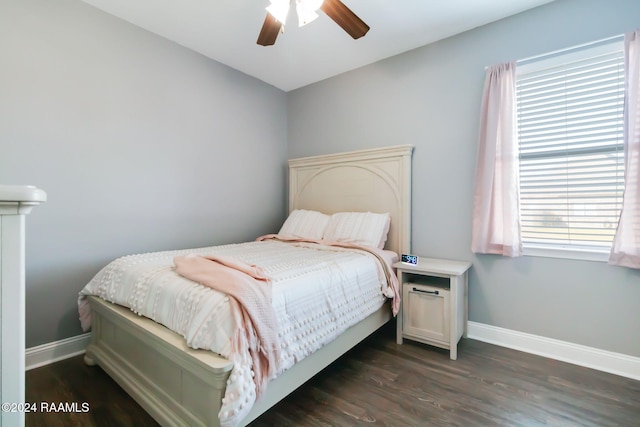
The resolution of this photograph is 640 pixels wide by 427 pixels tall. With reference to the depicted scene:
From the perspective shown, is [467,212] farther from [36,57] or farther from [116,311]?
[36,57]

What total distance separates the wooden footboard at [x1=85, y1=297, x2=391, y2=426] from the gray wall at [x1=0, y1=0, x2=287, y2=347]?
0.53 metres

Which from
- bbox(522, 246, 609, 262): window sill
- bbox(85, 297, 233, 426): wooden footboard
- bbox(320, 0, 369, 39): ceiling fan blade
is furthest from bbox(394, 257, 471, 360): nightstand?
bbox(320, 0, 369, 39): ceiling fan blade

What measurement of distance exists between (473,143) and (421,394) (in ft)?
6.54

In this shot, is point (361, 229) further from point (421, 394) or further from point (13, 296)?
point (13, 296)

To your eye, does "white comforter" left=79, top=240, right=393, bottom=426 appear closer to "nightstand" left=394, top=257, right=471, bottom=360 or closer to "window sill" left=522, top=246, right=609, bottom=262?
"nightstand" left=394, top=257, right=471, bottom=360

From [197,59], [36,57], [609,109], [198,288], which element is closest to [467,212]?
[609,109]

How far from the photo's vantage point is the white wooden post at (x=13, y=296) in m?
0.55

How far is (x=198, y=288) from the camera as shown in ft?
4.62

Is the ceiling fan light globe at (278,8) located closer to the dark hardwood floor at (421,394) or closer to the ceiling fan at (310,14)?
the ceiling fan at (310,14)

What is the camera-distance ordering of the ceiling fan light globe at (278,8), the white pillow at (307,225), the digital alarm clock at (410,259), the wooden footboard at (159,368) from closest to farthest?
the wooden footboard at (159,368), the ceiling fan light globe at (278,8), the digital alarm clock at (410,259), the white pillow at (307,225)

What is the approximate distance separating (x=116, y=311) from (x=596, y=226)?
3227 millimetres

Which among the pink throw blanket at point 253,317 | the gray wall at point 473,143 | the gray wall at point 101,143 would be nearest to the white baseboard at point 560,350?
the gray wall at point 473,143

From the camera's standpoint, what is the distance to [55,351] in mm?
2121

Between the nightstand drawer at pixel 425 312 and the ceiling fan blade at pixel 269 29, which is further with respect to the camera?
the nightstand drawer at pixel 425 312
